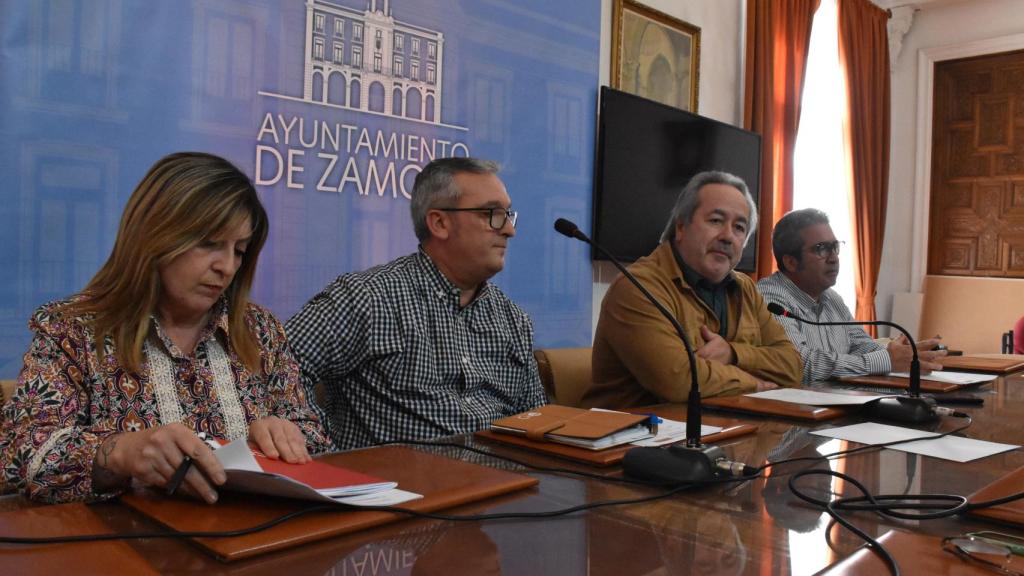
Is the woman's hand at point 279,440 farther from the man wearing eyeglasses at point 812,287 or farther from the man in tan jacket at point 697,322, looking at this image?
the man wearing eyeglasses at point 812,287

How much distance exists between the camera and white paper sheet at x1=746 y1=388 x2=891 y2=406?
1.88 meters

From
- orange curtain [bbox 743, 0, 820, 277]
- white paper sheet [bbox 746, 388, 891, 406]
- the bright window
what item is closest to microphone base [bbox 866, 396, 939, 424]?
white paper sheet [bbox 746, 388, 891, 406]

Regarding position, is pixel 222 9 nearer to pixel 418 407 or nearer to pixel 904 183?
pixel 418 407

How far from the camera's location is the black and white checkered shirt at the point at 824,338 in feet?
9.04

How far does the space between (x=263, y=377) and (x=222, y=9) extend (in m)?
1.62

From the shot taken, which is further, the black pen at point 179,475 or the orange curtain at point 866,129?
the orange curtain at point 866,129

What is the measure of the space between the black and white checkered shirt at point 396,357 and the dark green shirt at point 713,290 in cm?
80

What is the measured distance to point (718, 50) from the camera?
505 cm

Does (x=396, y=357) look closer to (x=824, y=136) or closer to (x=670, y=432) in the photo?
(x=670, y=432)

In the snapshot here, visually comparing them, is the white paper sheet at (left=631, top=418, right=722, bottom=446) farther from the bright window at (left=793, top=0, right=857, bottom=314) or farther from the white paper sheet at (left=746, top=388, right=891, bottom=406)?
the bright window at (left=793, top=0, right=857, bottom=314)

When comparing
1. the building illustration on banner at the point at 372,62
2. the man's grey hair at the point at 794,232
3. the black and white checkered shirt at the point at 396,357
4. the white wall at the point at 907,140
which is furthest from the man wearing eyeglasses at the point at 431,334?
the white wall at the point at 907,140

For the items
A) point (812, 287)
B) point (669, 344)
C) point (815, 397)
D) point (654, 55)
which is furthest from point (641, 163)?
point (815, 397)

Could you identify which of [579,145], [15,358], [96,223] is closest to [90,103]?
[96,223]

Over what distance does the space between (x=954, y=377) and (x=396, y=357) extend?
5.99ft
